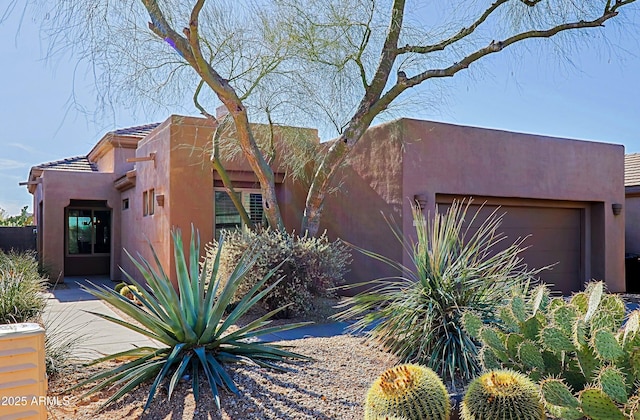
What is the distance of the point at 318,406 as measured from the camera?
14.5 feet

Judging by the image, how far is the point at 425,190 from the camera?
36.1 feet

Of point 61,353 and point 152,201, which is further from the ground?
point 152,201

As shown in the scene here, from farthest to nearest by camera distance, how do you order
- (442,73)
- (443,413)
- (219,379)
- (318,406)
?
(442,73), (219,379), (318,406), (443,413)

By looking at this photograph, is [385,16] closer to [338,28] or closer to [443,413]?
[338,28]

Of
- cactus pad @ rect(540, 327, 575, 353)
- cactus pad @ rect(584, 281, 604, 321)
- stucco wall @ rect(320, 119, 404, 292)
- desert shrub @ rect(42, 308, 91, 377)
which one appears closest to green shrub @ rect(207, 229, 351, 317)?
stucco wall @ rect(320, 119, 404, 292)

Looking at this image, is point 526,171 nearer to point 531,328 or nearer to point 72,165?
point 531,328

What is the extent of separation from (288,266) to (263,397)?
4.51 metres

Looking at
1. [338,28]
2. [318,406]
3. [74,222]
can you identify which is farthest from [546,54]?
[74,222]

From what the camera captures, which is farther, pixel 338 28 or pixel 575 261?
pixel 575 261

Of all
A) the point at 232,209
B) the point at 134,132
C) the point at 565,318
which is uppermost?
the point at 134,132

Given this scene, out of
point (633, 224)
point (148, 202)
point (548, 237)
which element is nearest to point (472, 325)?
point (548, 237)

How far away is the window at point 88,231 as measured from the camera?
18.4 metres

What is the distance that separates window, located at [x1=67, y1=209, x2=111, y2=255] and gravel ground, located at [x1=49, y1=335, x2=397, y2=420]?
1426cm

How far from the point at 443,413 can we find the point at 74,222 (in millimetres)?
17768
